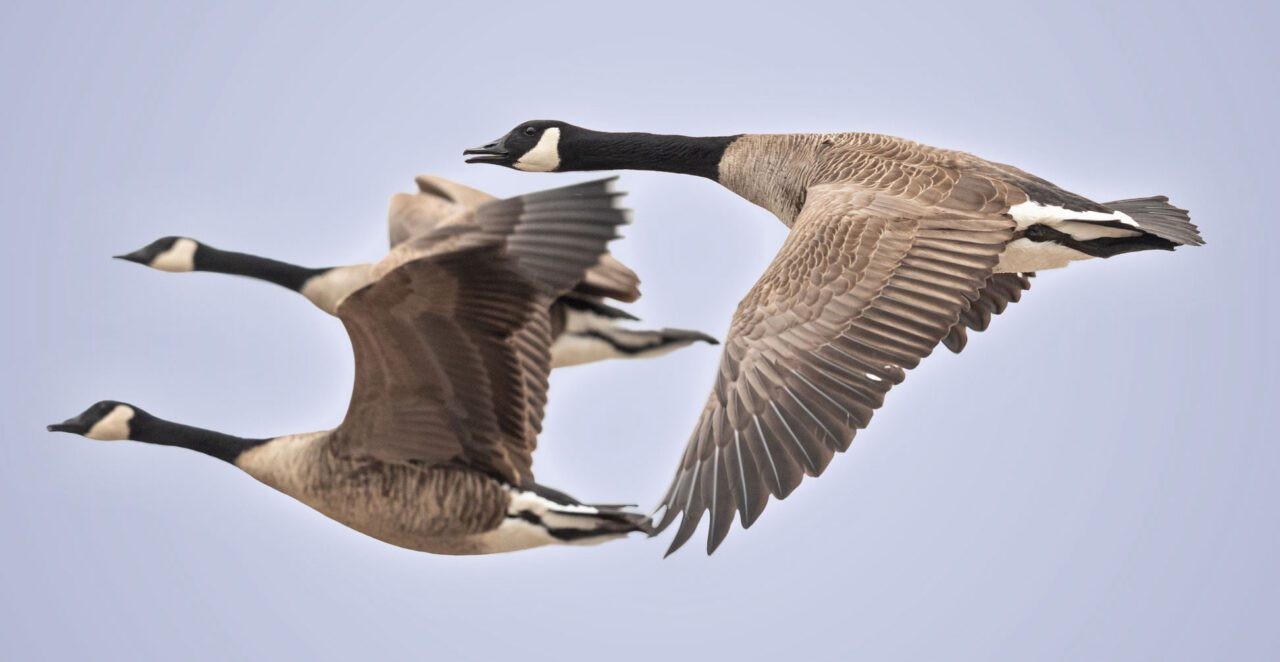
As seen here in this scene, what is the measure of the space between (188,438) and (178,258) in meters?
1.38

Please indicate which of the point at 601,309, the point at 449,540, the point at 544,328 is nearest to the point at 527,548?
the point at 449,540

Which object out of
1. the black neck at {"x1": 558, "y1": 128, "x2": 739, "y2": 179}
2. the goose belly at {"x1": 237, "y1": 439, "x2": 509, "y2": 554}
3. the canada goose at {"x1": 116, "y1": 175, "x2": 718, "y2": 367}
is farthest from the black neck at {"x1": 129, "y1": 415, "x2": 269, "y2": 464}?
the black neck at {"x1": 558, "y1": 128, "x2": 739, "y2": 179}

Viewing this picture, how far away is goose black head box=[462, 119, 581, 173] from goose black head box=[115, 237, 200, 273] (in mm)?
1636

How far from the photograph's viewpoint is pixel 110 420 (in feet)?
32.0

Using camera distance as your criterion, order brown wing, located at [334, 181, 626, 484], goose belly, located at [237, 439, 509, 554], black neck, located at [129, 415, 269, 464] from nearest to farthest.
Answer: brown wing, located at [334, 181, 626, 484] → goose belly, located at [237, 439, 509, 554] → black neck, located at [129, 415, 269, 464]

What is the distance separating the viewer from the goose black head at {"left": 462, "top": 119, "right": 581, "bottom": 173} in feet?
37.3

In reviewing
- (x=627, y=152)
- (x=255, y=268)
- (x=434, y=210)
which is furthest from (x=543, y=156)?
(x=255, y=268)

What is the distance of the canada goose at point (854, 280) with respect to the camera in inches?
327

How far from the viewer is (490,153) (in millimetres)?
11320

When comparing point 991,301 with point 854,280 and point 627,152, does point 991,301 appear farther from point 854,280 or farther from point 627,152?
point 627,152

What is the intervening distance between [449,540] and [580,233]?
1.45 metres

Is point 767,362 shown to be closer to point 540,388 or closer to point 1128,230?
point 540,388

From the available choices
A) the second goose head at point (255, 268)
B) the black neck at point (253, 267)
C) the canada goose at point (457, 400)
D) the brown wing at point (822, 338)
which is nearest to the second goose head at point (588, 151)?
the second goose head at point (255, 268)

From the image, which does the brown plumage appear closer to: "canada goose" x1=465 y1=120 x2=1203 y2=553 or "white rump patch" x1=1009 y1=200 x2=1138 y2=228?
"canada goose" x1=465 y1=120 x2=1203 y2=553
